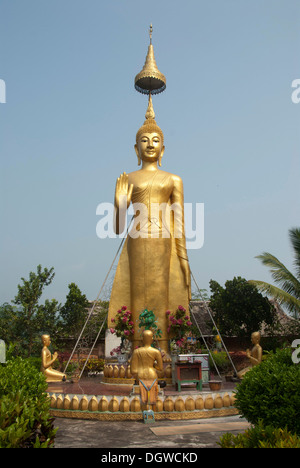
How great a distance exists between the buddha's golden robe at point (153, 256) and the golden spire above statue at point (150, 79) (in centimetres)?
331

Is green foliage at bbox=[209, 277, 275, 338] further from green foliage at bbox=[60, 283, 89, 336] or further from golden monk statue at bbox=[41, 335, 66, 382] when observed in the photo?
golden monk statue at bbox=[41, 335, 66, 382]

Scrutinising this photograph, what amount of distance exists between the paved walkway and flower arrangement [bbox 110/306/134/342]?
414 cm

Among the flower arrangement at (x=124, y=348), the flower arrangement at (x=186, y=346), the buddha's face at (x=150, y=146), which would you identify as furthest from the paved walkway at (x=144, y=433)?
the buddha's face at (x=150, y=146)

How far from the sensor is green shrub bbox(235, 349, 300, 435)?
4.31 m

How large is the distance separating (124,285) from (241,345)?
8.83 m

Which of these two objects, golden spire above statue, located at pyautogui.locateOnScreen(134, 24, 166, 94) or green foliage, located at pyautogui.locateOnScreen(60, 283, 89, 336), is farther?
green foliage, located at pyautogui.locateOnScreen(60, 283, 89, 336)

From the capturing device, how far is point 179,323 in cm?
1145

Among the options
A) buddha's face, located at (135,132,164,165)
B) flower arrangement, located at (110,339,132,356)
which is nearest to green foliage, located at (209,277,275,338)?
flower arrangement, located at (110,339,132,356)

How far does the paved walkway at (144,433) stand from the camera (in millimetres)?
5527

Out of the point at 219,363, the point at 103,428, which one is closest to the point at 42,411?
the point at 103,428

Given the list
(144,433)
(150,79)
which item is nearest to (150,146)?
(150,79)

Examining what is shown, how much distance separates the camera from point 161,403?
727cm
